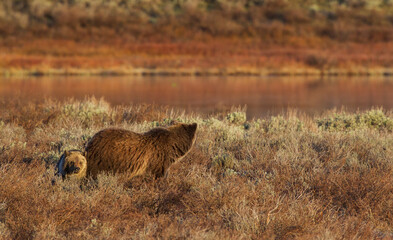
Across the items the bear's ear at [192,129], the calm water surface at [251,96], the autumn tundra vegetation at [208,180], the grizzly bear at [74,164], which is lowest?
the calm water surface at [251,96]

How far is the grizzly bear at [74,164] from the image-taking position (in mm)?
5199

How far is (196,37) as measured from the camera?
181ft

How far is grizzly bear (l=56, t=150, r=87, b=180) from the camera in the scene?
5199mm

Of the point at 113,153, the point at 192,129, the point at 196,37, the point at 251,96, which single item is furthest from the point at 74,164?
the point at 196,37

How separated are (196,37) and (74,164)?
166 ft

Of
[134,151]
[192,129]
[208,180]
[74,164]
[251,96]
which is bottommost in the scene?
[251,96]

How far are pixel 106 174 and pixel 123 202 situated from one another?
464mm

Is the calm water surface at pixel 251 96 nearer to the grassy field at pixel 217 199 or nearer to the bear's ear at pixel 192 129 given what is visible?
the grassy field at pixel 217 199

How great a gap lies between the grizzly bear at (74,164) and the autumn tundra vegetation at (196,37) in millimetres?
41497

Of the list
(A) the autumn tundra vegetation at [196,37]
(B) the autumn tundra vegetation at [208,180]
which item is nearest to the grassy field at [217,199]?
(B) the autumn tundra vegetation at [208,180]

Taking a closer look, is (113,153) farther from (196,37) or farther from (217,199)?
(196,37)

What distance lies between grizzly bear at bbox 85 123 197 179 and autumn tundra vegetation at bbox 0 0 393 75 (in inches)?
1616

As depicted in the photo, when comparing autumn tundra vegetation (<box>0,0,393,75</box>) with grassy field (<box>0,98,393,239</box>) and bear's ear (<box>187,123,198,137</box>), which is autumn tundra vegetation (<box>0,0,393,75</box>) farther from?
bear's ear (<box>187,123,198,137</box>)

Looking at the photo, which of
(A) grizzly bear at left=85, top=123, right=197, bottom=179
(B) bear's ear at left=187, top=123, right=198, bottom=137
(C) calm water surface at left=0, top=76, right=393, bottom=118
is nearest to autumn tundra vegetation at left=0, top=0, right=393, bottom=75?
(C) calm water surface at left=0, top=76, right=393, bottom=118
